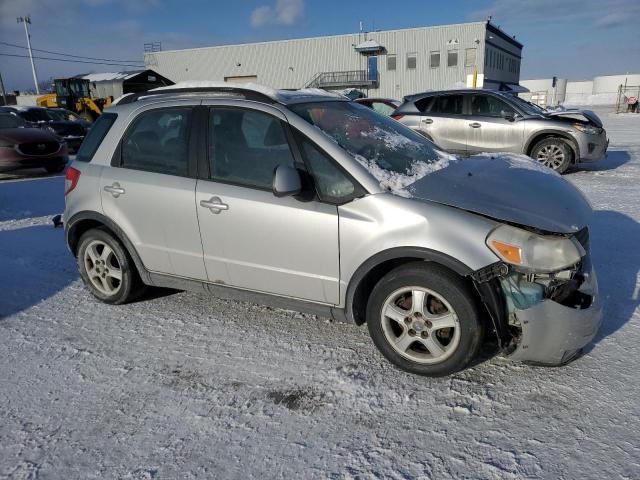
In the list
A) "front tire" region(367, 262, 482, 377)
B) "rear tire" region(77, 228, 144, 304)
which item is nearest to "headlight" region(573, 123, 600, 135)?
"front tire" region(367, 262, 482, 377)

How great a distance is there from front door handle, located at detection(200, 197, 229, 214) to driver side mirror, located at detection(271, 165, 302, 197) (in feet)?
1.68

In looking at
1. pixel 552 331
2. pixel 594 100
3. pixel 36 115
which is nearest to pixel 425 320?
pixel 552 331

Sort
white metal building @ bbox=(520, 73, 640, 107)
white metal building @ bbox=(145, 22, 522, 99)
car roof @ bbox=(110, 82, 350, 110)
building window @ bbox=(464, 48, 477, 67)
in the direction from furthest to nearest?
white metal building @ bbox=(520, 73, 640, 107) < white metal building @ bbox=(145, 22, 522, 99) < building window @ bbox=(464, 48, 477, 67) < car roof @ bbox=(110, 82, 350, 110)

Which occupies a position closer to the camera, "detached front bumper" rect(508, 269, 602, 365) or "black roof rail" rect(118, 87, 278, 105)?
"detached front bumper" rect(508, 269, 602, 365)

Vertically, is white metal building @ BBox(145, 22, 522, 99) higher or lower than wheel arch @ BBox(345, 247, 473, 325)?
higher

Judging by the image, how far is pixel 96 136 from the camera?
159 inches

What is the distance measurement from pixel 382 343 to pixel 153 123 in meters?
2.39

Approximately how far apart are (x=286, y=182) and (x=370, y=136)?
3.03 feet

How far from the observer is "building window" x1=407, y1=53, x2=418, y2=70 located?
1955 inches

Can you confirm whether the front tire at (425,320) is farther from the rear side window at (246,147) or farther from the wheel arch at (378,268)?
the rear side window at (246,147)

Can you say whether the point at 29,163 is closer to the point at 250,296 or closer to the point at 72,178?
the point at 72,178

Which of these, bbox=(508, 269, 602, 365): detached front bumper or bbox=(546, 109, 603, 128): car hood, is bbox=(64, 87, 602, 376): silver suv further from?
bbox=(546, 109, 603, 128): car hood

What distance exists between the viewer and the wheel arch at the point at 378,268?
8.87ft

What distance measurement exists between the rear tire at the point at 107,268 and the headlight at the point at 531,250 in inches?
112
